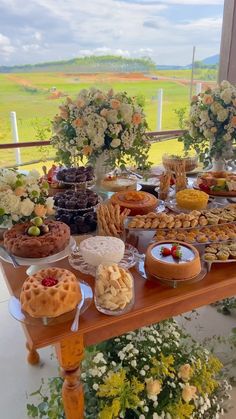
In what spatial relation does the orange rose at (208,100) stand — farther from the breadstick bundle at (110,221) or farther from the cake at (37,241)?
the cake at (37,241)

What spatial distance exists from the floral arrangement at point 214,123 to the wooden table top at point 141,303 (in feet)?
3.54

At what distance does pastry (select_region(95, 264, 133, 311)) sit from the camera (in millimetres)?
873

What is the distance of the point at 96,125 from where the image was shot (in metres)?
1.60

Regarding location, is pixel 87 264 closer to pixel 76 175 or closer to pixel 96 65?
pixel 76 175

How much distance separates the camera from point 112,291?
0.87 m

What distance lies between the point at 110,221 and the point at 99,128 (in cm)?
59

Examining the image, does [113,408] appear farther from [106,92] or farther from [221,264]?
[106,92]

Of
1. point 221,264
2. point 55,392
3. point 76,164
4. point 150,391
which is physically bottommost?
point 55,392

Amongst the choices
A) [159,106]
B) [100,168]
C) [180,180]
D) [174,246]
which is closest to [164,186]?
[180,180]

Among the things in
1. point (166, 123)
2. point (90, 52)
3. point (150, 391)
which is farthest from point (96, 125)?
point (90, 52)

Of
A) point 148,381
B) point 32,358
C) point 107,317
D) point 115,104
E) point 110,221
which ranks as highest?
point 115,104

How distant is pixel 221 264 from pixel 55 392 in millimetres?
804

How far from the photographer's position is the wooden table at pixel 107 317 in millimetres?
813

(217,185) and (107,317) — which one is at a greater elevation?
(217,185)
